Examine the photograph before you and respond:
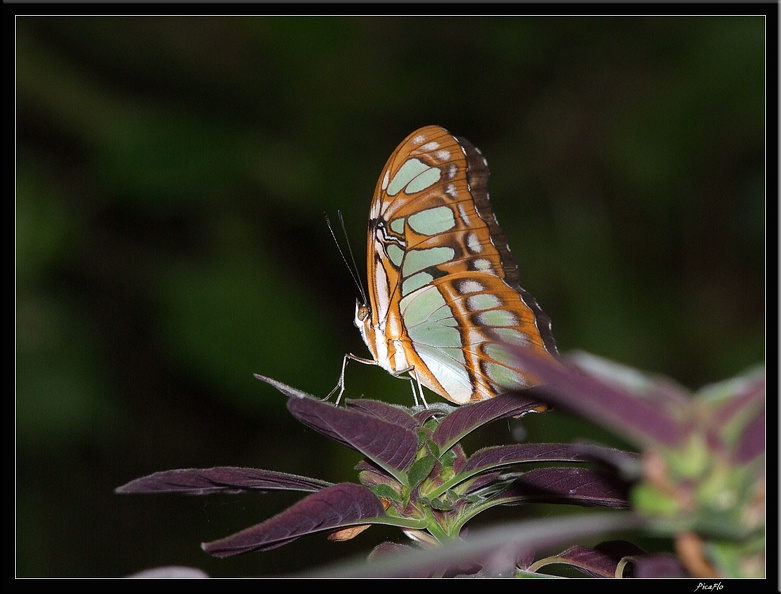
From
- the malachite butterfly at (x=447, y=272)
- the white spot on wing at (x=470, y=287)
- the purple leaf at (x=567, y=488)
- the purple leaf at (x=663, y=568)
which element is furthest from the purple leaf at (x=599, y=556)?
the white spot on wing at (x=470, y=287)

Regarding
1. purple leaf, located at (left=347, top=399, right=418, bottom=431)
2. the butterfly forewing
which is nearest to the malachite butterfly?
the butterfly forewing

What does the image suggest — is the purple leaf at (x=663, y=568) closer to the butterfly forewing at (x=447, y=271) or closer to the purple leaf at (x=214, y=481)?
the purple leaf at (x=214, y=481)

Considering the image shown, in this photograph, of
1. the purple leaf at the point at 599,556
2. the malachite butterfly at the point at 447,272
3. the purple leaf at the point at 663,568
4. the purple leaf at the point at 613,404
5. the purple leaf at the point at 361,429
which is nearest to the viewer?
the purple leaf at the point at 613,404

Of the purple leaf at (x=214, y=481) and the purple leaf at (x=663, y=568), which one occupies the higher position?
the purple leaf at (x=214, y=481)

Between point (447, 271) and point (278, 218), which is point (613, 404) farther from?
point (278, 218)

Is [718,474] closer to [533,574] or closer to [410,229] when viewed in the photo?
[533,574]

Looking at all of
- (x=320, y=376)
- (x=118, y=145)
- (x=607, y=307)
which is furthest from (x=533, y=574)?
(x=118, y=145)
